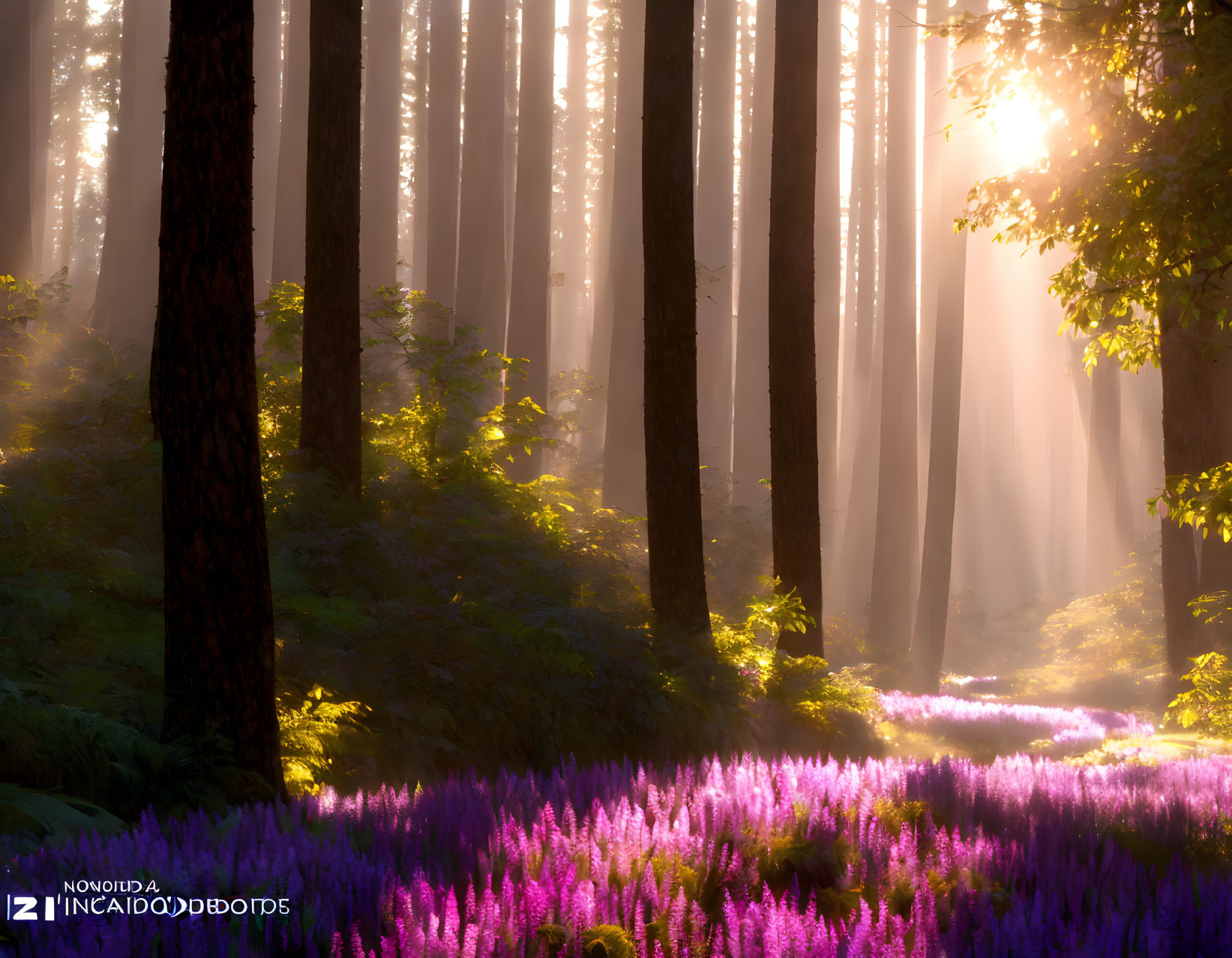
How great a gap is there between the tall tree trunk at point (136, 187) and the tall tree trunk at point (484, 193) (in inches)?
322

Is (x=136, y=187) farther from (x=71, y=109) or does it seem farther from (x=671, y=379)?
(x=71, y=109)

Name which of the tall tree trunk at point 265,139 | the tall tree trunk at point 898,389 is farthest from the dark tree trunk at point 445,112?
the tall tree trunk at point 898,389

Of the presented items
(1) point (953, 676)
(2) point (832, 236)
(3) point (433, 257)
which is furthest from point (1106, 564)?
(3) point (433, 257)

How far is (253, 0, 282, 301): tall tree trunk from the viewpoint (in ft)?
91.6

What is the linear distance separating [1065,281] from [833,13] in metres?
30.5

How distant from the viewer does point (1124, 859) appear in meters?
2.94

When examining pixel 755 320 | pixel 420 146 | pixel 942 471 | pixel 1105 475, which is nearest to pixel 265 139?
pixel 420 146

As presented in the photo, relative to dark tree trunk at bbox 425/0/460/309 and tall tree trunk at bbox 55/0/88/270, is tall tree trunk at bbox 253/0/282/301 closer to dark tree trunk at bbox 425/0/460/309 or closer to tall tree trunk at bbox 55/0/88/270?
dark tree trunk at bbox 425/0/460/309

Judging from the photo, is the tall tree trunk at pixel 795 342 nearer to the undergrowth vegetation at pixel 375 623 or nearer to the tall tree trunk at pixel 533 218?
the undergrowth vegetation at pixel 375 623

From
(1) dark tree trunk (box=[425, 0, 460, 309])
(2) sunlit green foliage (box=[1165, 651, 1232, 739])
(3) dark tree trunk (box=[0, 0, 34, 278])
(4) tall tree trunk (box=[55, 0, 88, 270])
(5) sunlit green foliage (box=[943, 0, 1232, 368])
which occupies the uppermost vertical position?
(4) tall tree trunk (box=[55, 0, 88, 270])

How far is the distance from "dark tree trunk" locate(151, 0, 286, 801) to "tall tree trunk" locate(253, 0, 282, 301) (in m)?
22.7

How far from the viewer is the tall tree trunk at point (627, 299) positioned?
2506cm

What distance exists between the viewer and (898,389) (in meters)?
28.6

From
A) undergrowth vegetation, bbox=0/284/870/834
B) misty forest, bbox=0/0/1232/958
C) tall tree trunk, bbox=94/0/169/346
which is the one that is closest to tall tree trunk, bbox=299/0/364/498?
misty forest, bbox=0/0/1232/958
